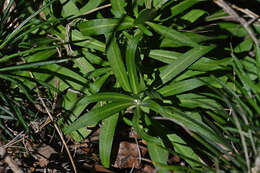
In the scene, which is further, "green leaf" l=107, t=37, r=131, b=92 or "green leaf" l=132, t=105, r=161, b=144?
"green leaf" l=107, t=37, r=131, b=92

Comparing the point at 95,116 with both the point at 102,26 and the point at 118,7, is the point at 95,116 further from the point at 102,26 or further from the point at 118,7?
the point at 118,7

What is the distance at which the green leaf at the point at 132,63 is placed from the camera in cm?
154

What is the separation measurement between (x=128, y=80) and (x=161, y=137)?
15.9 inches

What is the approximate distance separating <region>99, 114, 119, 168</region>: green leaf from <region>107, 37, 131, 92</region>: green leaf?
0.67 feet

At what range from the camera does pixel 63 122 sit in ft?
6.04

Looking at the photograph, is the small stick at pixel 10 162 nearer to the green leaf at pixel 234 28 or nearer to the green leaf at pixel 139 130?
the green leaf at pixel 139 130

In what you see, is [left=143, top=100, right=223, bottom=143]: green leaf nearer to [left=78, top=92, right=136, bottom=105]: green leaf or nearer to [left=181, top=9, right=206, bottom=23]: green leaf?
[left=78, top=92, right=136, bottom=105]: green leaf

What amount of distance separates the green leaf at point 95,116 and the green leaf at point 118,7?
56 centimetres

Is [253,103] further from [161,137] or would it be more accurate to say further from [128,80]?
[128,80]

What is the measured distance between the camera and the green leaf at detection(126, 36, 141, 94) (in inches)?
60.4

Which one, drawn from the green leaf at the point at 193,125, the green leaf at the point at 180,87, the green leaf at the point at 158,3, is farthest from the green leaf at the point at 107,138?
the green leaf at the point at 158,3

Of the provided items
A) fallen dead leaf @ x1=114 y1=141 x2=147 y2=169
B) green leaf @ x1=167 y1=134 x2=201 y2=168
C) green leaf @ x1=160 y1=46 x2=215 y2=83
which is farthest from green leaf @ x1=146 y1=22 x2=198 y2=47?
fallen dead leaf @ x1=114 y1=141 x2=147 y2=169

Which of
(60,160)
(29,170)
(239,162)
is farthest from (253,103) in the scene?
(29,170)

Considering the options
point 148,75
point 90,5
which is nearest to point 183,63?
point 148,75
